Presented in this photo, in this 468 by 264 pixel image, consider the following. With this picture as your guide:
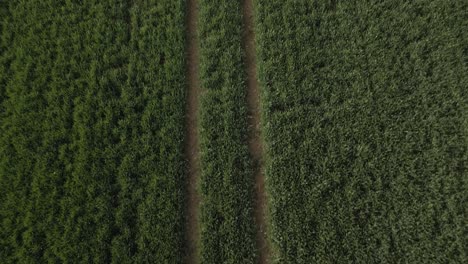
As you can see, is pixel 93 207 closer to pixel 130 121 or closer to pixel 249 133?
pixel 130 121

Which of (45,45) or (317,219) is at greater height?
(45,45)

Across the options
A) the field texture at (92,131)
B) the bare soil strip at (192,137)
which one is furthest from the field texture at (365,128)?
the field texture at (92,131)

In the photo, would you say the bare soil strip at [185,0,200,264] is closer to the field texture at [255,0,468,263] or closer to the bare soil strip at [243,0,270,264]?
the bare soil strip at [243,0,270,264]

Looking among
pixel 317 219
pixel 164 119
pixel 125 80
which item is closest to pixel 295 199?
pixel 317 219

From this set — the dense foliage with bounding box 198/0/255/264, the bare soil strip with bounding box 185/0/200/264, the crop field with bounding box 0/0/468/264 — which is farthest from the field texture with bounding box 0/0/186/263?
the dense foliage with bounding box 198/0/255/264

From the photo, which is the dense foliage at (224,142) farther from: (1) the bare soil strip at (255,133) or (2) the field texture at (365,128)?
Answer: (2) the field texture at (365,128)

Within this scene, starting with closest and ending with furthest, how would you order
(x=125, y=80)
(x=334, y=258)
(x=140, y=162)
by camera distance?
(x=334, y=258)
(x=140, y=162)
(x=125, y=80)
